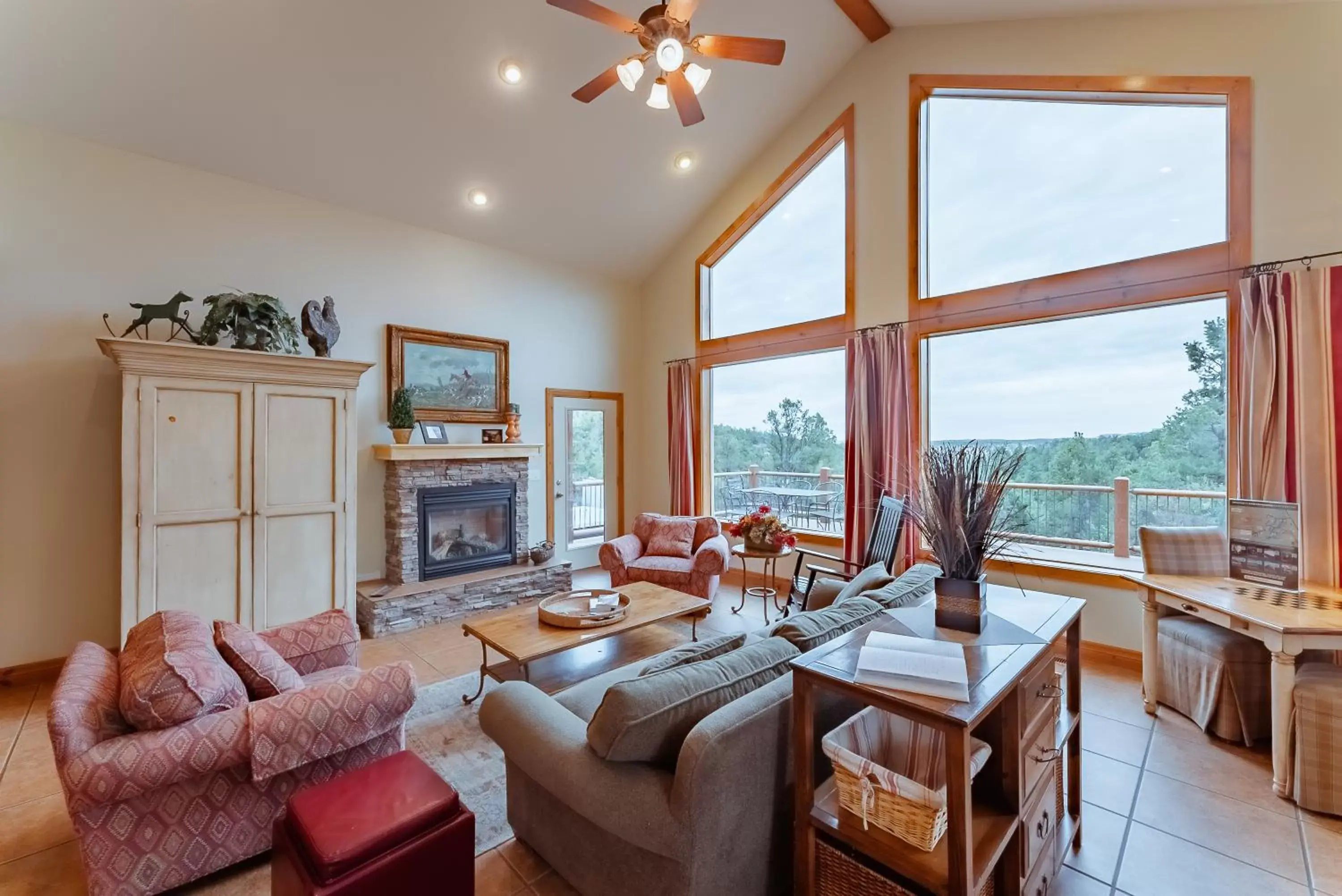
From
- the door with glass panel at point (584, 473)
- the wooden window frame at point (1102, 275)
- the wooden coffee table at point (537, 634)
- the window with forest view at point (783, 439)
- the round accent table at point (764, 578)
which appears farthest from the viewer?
the door with glass panel at point (584, 473)

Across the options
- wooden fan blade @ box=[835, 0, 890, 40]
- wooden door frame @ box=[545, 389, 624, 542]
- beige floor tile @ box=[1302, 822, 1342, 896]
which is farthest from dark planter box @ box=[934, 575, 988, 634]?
wooden door frame @ box=[545, 389, 624, 542]

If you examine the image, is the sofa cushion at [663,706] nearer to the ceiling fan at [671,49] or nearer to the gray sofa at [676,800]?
the gray sofa at [676,800]

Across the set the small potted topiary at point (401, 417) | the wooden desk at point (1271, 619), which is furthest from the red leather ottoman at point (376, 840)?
the small potted topiary at point (401, 417)

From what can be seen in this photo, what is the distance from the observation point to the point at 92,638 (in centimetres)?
358

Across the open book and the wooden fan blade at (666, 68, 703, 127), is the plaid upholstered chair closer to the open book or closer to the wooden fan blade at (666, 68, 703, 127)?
the open book

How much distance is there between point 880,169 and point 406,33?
366 centimetres

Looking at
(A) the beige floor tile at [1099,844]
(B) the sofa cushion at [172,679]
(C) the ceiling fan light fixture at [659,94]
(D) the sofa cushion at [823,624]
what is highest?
(C) the ceiling fan light fixture at [659,94]

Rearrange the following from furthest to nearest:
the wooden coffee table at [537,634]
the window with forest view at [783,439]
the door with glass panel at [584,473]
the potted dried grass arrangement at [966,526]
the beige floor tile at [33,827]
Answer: the door with glass panel at [584,473] < the window with forest view at [783,439] < the wooden coffee table at [537,634] < the beige floor tile at [33,827] < the potted dried grass arrangement at [966,526]

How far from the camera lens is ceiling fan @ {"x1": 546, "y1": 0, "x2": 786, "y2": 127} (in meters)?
2.67

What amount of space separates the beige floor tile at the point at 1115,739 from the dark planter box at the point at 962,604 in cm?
161

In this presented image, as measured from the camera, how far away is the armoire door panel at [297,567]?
367cm

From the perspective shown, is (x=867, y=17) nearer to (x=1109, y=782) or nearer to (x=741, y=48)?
(x=741, y=48)

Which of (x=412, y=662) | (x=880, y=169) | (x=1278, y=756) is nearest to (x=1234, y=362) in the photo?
(x=1278, y=756)

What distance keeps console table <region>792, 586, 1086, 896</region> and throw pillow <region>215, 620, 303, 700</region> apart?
1918 mm
